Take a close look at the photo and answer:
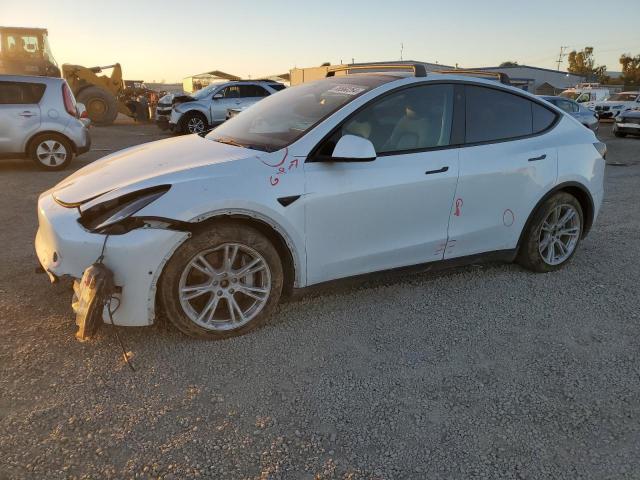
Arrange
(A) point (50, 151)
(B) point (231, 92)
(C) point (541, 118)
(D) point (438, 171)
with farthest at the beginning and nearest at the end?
1. (B) point (231, 92)
2. (A) point (50, 151)
3. (C) point (541, 118)
4. (D) point (438, 171)

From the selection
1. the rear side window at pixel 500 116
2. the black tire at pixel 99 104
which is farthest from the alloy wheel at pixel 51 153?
the black tire at pixel 99 104

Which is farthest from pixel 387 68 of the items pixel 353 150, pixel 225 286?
pixel 225 286

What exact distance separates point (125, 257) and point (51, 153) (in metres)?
7.42

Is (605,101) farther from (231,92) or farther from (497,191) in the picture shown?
(497,191)

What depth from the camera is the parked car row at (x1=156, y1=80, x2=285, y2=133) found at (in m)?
15.2

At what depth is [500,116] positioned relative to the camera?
3.93 meters

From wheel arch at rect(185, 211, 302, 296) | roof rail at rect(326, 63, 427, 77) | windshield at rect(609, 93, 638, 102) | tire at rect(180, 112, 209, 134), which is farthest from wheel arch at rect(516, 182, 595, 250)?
windshield at rect(609, 93, 638, 102)

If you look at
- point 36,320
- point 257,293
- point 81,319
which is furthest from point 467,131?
point 36,320

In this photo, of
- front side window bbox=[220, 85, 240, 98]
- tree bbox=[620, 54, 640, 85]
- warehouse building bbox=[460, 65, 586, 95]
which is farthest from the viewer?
tree bbox=[620, 54, 640, 85]

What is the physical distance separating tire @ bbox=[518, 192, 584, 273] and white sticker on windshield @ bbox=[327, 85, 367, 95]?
180cm

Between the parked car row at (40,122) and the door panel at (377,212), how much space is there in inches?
295

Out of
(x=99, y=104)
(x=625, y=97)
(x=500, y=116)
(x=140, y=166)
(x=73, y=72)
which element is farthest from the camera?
(x=625, y=97)

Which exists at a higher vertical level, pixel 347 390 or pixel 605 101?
pixel 605 101

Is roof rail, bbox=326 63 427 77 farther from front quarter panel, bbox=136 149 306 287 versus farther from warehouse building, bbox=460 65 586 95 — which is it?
warehouse building, bbox=460 65 586 95
